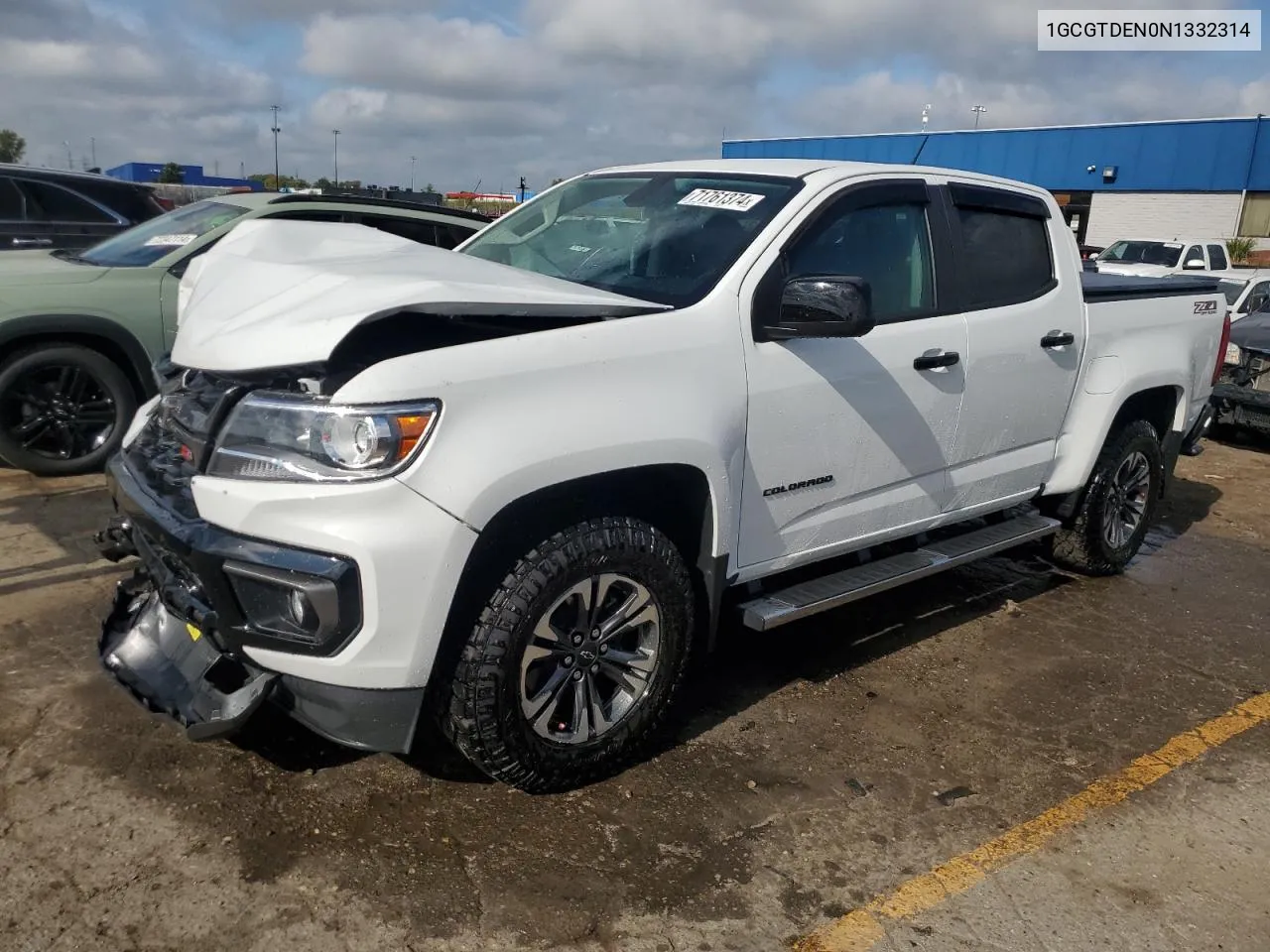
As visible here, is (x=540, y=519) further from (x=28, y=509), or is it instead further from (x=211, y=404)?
(x=28, y=509)

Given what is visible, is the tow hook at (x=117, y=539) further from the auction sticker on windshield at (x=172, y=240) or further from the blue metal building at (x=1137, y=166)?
the blue metal building at (x=1137, y=166)

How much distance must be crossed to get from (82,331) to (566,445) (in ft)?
13.9

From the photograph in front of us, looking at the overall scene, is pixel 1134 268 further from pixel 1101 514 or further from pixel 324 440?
pixel 324 440

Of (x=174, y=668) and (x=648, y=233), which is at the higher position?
(x=648, y=233)

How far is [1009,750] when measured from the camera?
3.70 metres

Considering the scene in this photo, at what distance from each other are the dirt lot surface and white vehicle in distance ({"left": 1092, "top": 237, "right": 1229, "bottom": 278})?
43.7 ft

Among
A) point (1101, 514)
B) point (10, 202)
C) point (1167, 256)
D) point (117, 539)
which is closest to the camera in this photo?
point (117, 539)

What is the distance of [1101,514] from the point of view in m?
5.33

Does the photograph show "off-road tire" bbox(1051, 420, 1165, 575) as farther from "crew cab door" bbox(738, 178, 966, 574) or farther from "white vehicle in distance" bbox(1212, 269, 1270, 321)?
"white vehicle in distance" bbox(1212, 269, 1270, 321)

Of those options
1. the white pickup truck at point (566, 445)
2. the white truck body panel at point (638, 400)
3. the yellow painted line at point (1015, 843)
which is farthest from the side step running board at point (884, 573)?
the yellow painted line at point (1015, 843)

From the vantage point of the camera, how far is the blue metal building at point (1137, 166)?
1220 inches

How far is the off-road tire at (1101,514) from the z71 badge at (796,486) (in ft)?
6.93

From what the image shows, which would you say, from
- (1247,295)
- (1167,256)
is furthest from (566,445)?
(1167,256)

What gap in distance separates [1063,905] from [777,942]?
0.83 meters
